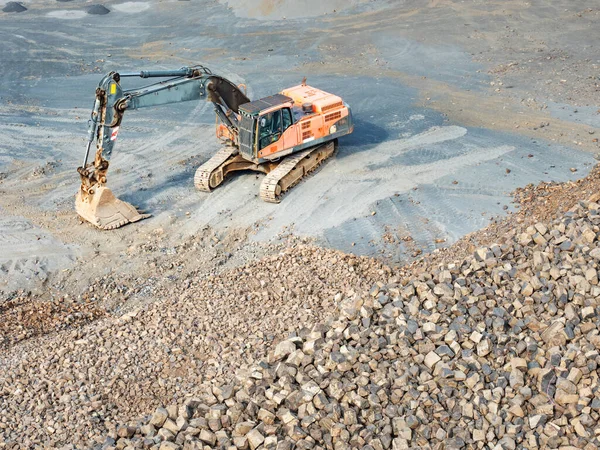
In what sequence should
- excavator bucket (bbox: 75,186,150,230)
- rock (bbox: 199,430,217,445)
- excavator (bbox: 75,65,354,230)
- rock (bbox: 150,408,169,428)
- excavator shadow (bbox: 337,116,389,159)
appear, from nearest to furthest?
1. rock (bbox: 199,430,217,445)
2. rock (bbox: 150,408,169,428)
3. excavator (bbox: 75,65,354,230)
4. excavator bucket (bbox: 75,186,150,230)
5. excavator shadow (bbox: 337,116,389,159)

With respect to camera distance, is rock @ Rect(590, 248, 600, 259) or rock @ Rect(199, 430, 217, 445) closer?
rock @ Rect(199, 430, 217, 445)

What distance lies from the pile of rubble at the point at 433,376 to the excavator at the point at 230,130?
637 centimetres

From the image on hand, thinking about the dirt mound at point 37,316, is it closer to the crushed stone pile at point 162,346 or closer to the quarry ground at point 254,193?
the quarry ground at point 254,193

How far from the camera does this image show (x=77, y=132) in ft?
66.6

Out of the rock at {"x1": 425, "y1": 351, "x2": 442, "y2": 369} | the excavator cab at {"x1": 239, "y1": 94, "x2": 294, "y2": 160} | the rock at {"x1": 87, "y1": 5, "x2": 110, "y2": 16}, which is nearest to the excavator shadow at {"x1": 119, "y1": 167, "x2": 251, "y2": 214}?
the excavator cab at {"x1": 239, "y1": 94, "x2": 294, "y2": 160}

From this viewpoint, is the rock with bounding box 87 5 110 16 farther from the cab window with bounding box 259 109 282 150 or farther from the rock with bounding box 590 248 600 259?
the rock with bounding box 590 248 600 259

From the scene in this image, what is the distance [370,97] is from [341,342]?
13.0 m

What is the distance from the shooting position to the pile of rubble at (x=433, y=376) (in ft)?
29.3

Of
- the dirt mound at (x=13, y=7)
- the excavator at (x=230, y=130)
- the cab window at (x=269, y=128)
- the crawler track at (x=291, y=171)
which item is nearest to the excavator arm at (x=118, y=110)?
the excavator at (x=230, y=130)

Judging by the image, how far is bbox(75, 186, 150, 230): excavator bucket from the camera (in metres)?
15.4

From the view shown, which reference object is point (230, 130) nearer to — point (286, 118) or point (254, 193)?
point (286, 118)

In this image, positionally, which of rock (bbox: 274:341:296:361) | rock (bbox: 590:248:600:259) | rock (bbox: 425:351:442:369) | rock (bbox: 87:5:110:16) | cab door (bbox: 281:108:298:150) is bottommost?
rock (bbox: 274:341:296:361)

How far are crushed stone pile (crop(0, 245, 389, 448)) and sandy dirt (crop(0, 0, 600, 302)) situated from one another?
1.08 m

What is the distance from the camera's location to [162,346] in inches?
446
